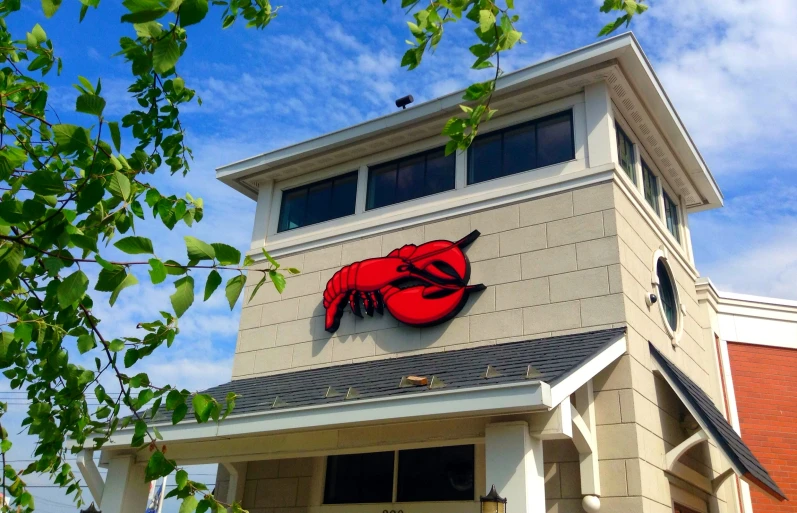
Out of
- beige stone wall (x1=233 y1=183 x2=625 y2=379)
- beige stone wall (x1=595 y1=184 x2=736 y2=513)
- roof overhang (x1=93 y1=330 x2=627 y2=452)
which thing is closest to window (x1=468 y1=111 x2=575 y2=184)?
beige stone wall (x1=233 y1=183 x2=625 y2=379)

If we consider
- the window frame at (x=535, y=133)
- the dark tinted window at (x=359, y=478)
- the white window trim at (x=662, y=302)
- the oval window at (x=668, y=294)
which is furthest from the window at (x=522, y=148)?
the dark tinted window at (x=359, y=478)

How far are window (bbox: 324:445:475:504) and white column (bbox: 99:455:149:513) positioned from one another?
88.2 inches

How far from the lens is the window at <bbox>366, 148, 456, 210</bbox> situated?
34.3 ft

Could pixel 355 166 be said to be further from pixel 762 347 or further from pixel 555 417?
pixel 762 347

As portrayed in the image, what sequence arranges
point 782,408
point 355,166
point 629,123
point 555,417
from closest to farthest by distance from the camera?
point 555,417
point 629,123
point 355,166
point 782,408

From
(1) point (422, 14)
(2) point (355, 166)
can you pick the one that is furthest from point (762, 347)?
(1) point (422, 14)

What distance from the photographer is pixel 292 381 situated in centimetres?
968

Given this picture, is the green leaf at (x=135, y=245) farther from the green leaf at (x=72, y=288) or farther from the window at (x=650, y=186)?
the window at (x=650, y=186)

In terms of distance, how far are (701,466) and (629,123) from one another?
4.68m

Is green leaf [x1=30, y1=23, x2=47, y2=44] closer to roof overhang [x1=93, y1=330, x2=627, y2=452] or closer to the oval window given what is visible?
roof overhang [x1=93, y1=330, x2=627, y2=452]

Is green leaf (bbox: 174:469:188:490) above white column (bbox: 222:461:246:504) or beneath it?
beneath

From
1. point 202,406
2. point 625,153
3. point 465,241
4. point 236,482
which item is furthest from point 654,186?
point 202,406

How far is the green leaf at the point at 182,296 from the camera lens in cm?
295

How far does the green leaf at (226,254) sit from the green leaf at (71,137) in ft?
2.19
